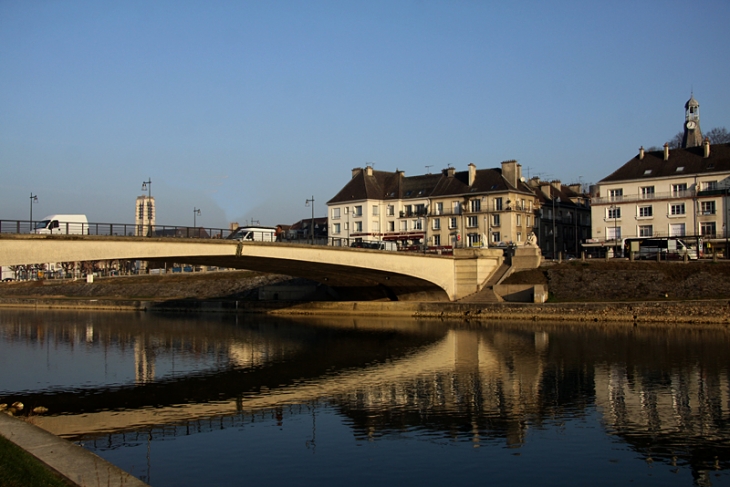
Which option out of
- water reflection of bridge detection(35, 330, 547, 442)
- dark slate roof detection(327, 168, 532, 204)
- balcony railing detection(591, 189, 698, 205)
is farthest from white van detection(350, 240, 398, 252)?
balcony railing detection(591, 189, 698, 205)

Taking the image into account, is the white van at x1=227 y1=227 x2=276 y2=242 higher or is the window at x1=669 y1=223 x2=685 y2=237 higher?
the window at x1=669 y1=223 x2=685 y2=237

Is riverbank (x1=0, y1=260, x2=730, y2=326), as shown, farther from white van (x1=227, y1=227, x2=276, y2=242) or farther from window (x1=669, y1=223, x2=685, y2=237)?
window (x1=669, y1=223, x2=685, y2=237)

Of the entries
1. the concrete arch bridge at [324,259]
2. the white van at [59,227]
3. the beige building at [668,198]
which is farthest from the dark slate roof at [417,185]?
the white van at [59,227]

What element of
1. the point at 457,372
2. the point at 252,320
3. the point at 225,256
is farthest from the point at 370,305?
the point at 457,372

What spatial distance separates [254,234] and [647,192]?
46.0 m

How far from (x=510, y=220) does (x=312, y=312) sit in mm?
30116

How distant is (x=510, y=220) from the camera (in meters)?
85.8

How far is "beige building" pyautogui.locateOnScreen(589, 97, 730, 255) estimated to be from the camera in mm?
72312

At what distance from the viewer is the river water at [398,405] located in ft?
60.8

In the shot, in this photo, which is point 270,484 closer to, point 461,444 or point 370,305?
point 461,444

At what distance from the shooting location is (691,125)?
9838 cm

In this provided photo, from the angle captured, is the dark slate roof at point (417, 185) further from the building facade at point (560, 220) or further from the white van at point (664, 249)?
the white van at point (664, 249)

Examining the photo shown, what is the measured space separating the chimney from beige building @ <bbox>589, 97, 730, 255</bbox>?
35.0ft

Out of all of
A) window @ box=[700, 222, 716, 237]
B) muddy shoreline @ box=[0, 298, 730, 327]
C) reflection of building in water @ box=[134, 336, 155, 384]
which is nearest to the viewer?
reflection of building in water @ box=[134, 336, 155, 384]
